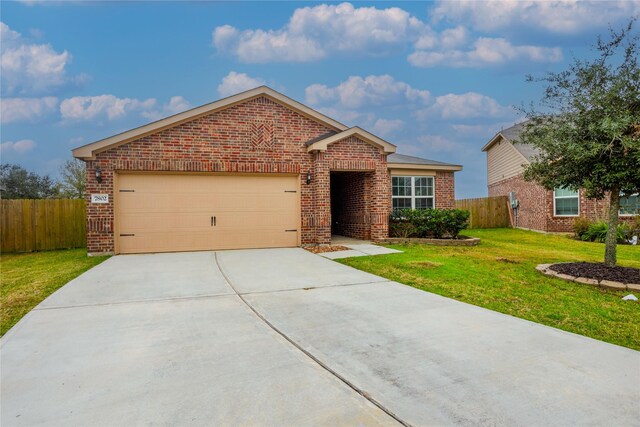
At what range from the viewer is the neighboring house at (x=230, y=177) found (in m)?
10.4

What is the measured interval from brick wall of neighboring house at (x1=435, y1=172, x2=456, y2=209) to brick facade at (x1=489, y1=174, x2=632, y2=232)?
3.56 m

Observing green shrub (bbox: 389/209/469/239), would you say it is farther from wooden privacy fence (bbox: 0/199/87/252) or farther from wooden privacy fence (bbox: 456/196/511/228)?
wooden privacy fence (bbox: 0/199/87/252)

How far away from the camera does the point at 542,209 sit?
17.7 metres

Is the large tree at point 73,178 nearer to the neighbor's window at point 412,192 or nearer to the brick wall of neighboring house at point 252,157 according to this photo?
the brick wall of neighboring house at point 252,157

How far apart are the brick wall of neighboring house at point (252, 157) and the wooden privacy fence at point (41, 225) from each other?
3.86 meters

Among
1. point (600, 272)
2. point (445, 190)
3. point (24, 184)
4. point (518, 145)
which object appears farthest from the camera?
point (24, 184)

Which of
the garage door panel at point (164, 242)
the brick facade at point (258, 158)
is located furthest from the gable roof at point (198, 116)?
the garage door panel at point (164, 242)

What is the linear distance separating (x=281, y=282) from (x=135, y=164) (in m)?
6.53

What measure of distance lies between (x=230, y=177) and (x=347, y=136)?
4063 millimetres

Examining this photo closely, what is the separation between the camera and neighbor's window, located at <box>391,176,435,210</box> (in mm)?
14797

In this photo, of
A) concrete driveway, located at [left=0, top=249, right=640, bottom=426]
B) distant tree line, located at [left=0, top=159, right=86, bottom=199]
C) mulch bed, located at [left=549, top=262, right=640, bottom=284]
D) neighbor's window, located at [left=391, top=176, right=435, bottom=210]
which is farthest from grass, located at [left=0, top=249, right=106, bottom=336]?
distant tree line, located at [left=0, top=159, right=86, bottom=199]

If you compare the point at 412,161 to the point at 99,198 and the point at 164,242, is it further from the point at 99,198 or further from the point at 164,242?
the point at 99,198

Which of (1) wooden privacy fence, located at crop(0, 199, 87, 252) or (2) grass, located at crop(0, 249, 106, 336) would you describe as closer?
(2) grass, located at crop(0, 249, 106, 336)

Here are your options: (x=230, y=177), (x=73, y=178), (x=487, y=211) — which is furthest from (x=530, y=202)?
(x=73, y=178)
